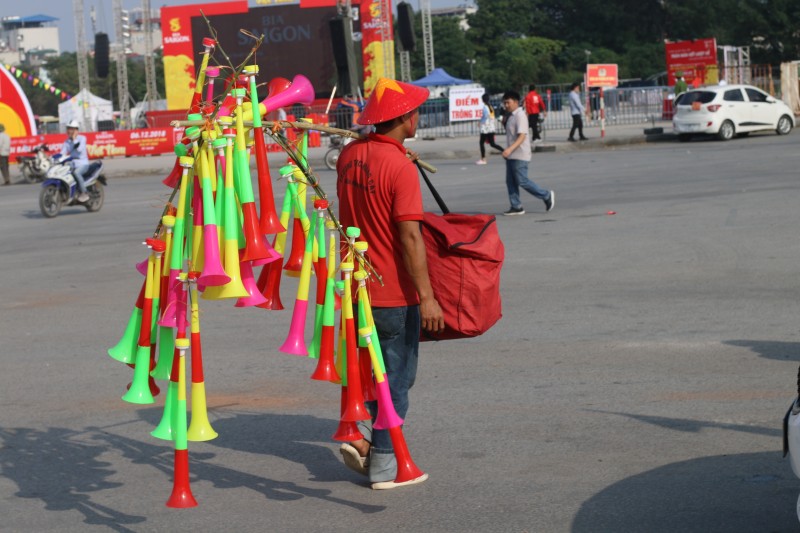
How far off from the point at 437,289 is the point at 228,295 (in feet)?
3.64

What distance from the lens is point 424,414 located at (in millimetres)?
6684

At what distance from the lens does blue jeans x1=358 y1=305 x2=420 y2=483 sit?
5.35m

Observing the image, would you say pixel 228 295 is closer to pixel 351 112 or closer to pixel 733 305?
pixel 733 305

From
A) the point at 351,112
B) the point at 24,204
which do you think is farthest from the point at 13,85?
the point at 24,204

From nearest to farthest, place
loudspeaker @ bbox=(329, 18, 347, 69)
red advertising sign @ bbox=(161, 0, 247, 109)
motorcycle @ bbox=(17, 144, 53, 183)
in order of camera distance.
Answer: loudspeaker @ bbox=(329, 18, 347, 69), motorcycle @ bbox=(17, 144, 53, 183), red advertising sign @ bbox=(161, 0, 247, 109)

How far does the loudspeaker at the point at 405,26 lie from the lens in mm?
43250

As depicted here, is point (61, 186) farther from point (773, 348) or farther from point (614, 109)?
point (614, 109)

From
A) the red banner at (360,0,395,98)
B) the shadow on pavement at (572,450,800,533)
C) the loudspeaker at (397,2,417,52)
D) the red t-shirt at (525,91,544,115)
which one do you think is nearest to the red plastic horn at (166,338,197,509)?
the shadow on pavement at (572,450,800,533)

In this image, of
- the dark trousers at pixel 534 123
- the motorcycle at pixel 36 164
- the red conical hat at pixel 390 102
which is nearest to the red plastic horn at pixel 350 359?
the red conical hat at pixel 390 102

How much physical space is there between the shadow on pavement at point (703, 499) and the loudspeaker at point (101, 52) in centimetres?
5037

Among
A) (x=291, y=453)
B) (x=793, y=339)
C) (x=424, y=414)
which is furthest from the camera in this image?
(x=793, y=339)

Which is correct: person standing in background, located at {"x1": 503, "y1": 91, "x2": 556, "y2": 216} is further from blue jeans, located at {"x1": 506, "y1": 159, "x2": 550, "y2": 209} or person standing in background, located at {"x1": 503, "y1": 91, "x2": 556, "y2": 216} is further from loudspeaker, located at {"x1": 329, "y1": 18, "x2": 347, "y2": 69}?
loudspeaker, located at {"x1": 329, "y1": 18, "x2": 347, "y2": 69}

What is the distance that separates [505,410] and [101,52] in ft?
162

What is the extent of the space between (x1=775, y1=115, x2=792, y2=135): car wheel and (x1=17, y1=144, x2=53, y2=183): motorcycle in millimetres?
21374
